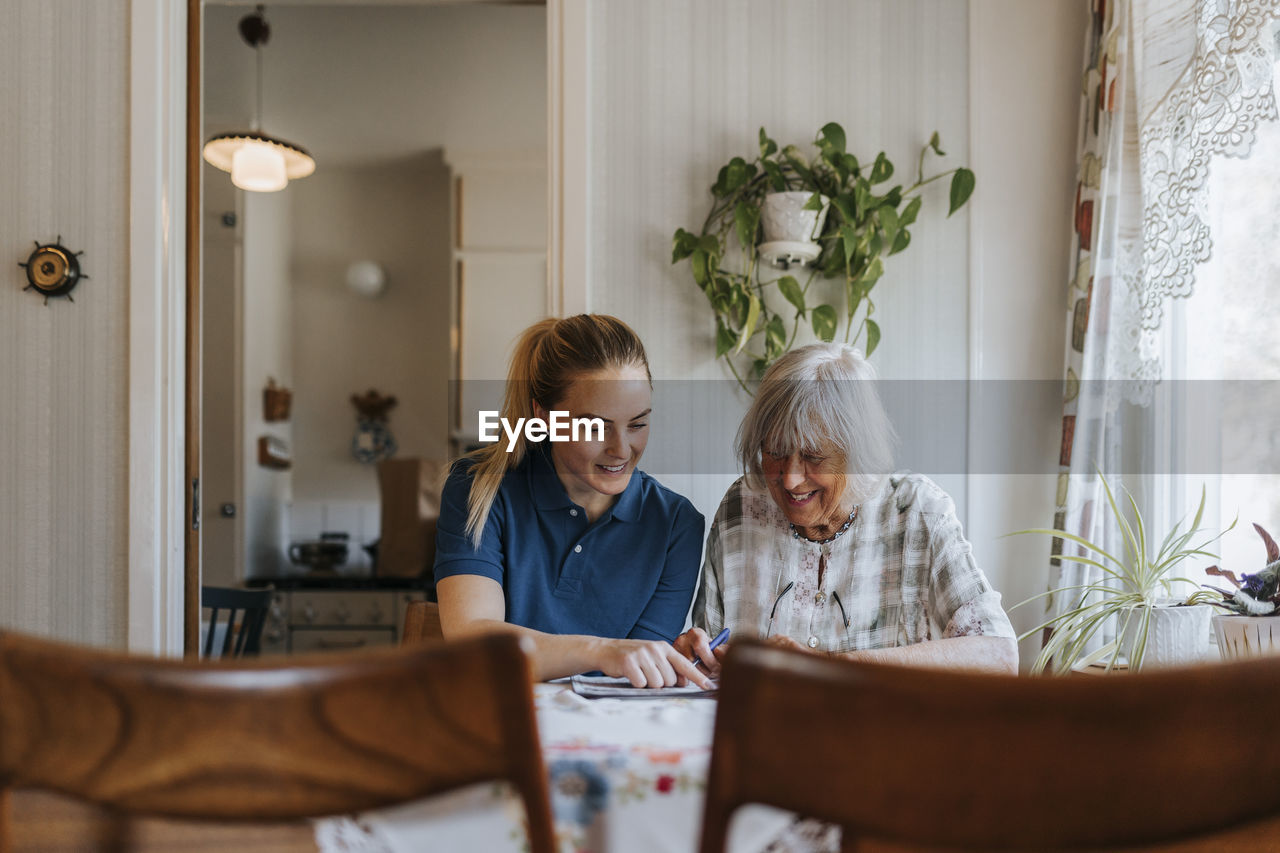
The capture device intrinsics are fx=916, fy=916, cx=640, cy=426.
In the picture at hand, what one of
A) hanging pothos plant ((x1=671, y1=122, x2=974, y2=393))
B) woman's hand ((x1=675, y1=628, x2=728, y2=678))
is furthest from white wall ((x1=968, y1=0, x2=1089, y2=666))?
woman's hand ((x1=675, y1=628, x2=728, y2=678))

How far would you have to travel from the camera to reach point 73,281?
229cm

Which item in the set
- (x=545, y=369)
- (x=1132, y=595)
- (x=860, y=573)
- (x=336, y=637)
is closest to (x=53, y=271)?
(x=545, y=369)

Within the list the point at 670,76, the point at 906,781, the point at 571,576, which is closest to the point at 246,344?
the point at 670,76

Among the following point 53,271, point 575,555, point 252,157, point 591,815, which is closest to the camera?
point 591,815

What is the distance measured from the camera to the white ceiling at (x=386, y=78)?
3.89m

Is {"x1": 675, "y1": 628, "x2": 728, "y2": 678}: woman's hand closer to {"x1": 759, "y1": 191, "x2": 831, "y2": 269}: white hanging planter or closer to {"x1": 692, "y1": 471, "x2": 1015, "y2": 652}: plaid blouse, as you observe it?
{"x1": 692, "y1": 471, "x2": 1015, "y2": 652}: plaid blouse

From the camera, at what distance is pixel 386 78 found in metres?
4.29

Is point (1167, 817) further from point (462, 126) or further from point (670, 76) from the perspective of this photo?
point (462, 126)

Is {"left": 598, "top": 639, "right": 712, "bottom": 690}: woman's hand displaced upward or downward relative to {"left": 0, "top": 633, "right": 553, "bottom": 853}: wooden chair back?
downward

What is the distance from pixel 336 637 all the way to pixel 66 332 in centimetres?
234

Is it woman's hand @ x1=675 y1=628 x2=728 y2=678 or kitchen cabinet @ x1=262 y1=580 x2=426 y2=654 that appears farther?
kitchen cabinet @ x1=262 y1=580 x2=426 y2=654

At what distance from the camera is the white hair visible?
156 cm

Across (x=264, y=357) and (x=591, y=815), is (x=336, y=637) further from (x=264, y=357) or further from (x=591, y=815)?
(x=591, y=815)

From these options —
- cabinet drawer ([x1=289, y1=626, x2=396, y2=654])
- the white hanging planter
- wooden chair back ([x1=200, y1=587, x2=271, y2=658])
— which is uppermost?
the white hanging planter
